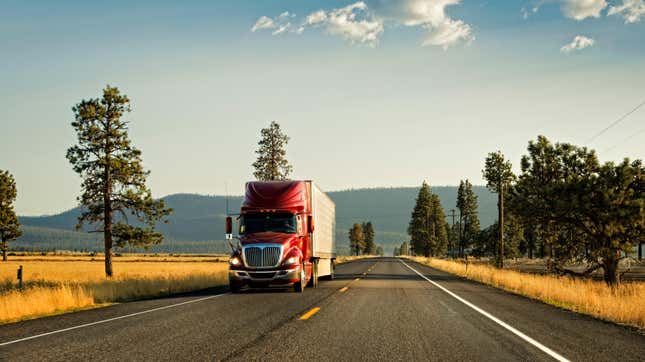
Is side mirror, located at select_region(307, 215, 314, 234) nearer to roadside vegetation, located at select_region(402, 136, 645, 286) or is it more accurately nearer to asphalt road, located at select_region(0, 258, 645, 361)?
asphalt road, located at select_region(0, 258, 645, 361)

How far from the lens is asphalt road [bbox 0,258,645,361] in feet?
25.6

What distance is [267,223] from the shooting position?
2016 cm

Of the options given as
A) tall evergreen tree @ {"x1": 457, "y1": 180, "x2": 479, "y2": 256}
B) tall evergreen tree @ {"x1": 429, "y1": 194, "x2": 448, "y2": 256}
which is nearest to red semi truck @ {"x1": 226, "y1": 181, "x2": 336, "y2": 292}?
tall evergreen tree @ {"x1": 457, "y1": 180, "x2": 479, "y2": 256}

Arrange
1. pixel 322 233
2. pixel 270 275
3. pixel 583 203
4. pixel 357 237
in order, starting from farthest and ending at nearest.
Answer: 1. pixel 357 237
2. pixel 583 203
3. pixel 322 233
4. pixel 270 275

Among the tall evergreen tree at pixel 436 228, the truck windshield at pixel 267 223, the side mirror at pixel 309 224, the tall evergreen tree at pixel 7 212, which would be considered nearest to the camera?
the truck windshield at pixel 267 223

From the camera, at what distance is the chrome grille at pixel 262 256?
18688 millimetres

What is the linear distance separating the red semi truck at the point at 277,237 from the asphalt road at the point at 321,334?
11.8ft

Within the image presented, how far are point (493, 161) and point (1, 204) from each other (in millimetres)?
56718

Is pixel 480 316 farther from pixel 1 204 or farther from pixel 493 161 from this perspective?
pixel 1 204

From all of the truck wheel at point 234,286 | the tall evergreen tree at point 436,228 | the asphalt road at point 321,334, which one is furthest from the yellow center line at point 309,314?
the tall evergreen tree at point 436,228

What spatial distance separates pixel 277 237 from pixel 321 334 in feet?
32.6

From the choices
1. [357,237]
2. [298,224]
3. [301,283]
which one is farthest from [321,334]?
[357,237]

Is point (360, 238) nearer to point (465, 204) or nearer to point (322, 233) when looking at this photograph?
point (465, 204)

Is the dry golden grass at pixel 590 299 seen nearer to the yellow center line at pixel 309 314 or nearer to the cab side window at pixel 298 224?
the yellow center line at pixel 309 314
